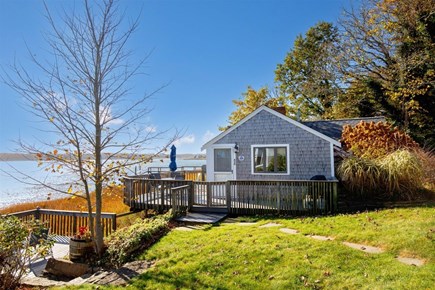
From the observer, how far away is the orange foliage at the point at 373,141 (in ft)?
38.5

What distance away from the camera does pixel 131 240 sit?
286 inches

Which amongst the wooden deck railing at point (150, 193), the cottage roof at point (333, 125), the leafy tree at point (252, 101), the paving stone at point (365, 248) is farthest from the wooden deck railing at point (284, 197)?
the leafy tree at point (252, 101)

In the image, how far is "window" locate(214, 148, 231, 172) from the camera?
13375mm

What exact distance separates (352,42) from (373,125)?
11702 millimetres

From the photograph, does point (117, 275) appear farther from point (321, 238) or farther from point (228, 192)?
point (228, 192)

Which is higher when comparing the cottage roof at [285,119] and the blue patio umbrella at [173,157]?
Result: the cottage roof at [285,119]

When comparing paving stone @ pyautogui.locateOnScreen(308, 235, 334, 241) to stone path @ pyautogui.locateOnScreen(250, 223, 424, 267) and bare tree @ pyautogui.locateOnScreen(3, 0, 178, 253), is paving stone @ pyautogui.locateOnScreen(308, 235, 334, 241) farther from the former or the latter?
bare tree @ pyautogui.locateOnScreen(3, 0, 178, 253)

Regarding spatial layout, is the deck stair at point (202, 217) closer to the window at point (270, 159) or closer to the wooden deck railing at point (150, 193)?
the wooden deck railing at point (150, 193)

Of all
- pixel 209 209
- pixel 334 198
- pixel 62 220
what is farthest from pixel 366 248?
pixel 62 220

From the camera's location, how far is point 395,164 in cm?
996

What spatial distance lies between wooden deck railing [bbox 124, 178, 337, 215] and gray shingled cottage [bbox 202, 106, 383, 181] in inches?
102

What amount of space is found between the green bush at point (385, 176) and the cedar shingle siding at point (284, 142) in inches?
51.1

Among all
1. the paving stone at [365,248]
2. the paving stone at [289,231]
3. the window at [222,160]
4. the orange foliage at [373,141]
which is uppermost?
the orange foliage at [373,141]

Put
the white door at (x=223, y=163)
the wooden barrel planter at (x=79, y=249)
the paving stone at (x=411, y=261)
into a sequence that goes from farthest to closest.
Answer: the white door at (x=223, y=163)
the wooden barrel planter at (x=79, y=249)
the paving stone at (x=411, y=261)
